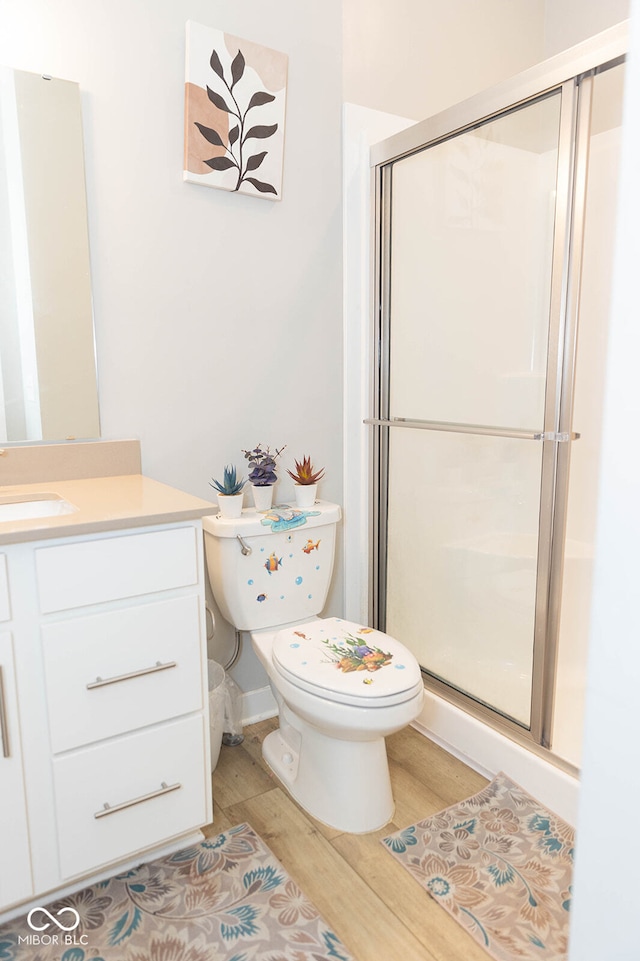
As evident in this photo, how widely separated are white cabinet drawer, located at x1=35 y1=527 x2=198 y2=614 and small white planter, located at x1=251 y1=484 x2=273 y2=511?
22.4 inches

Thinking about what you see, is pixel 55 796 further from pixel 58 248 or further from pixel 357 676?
pixel 58 248

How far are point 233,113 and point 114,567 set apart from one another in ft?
4.47

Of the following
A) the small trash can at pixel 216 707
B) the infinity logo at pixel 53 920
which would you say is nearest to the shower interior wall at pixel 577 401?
the small trash can at pixel 216 707

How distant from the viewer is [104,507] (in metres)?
1.43

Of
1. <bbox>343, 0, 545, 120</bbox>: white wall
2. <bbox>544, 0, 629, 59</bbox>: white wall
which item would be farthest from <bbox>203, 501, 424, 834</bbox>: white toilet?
<bbox>544, 0, 629, 59</bbox>: white wall

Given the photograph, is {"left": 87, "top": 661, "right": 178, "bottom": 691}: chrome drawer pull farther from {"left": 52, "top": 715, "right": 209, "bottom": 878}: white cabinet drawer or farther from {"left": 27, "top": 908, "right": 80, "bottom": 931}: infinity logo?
{"left": 27, "top": 908, "right": 80, "bottom": 931}: infinity logo

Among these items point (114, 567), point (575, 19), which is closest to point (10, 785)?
point (114, 567)

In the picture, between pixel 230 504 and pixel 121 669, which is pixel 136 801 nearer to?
pixel 121 669

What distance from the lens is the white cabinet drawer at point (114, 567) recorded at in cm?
129

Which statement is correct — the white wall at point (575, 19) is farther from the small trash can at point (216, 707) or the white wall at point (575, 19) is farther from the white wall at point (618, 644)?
the small trash can at point (216, 707)

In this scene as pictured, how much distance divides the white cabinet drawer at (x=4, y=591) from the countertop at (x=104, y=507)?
54 mm

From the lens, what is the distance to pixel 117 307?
1812 mm

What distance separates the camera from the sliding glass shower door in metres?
1.69

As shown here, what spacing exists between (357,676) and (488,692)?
0.58 meters
